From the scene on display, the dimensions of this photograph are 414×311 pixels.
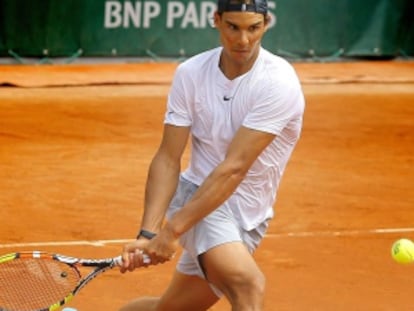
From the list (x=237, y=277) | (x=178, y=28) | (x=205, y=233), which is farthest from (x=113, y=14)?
(x=237, y=277)

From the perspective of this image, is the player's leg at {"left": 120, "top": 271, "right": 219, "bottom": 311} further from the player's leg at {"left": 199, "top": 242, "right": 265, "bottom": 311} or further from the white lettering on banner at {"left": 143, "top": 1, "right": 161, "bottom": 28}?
the white lettering on banner at {"left": 143, "top": 1, "right": 161, "bottom": 28}

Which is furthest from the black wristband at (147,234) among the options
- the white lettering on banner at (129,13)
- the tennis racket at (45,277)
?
the white lettering on banner at (129,13)

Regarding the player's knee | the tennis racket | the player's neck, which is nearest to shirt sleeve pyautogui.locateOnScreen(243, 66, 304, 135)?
the player's neck

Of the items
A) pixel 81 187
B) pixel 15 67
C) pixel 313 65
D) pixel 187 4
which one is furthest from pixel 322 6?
pixel 81 187

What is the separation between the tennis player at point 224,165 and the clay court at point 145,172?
2.02 meters

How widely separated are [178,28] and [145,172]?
6236 millimetres

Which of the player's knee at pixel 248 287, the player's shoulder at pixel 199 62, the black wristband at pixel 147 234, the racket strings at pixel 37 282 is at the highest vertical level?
the player's shoulder at pixel 199 62

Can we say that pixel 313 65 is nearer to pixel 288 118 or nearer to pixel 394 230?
pixel 394 230

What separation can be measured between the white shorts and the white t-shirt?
0.05 meters

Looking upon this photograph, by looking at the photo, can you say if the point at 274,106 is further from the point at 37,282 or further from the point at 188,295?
the point at 37,282

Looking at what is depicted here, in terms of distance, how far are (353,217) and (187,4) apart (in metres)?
7.81

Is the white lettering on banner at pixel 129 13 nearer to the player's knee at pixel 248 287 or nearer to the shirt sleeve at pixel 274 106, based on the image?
the shirt sleeve at pixel 274 106

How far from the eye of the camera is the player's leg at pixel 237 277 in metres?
5.54

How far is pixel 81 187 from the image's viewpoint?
10984mm
